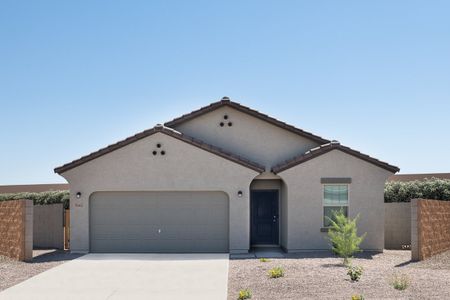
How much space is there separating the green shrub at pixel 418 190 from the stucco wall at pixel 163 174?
27.8 feet

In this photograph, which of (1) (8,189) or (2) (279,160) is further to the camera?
(1) (8,189)

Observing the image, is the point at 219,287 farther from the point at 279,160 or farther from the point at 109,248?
the point at 279,160

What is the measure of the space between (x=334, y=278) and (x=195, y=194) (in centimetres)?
731

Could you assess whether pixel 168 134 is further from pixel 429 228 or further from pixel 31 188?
pixel 31 188

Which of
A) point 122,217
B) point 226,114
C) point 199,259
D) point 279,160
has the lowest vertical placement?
point 199,259

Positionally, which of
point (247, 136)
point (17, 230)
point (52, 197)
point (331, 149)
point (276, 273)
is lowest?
point (276, 273)

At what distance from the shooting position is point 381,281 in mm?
12953

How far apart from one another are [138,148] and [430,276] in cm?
1039

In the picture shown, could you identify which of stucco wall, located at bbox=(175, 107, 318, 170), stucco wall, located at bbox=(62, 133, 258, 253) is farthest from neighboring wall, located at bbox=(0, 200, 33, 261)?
stucco wall, located at bbox=(175, 107, 318, 170)

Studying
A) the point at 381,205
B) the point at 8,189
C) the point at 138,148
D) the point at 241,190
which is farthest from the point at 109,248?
the point at 8,189

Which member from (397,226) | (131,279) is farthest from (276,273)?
(397,226)

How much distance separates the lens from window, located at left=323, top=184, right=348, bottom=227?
19.5 m

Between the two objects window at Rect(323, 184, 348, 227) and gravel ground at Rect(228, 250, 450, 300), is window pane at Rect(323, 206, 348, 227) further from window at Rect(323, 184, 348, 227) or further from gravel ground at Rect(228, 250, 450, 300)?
gravel ground at Rect(228, 250, 450, 300)

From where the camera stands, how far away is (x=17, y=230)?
58.6 feet
